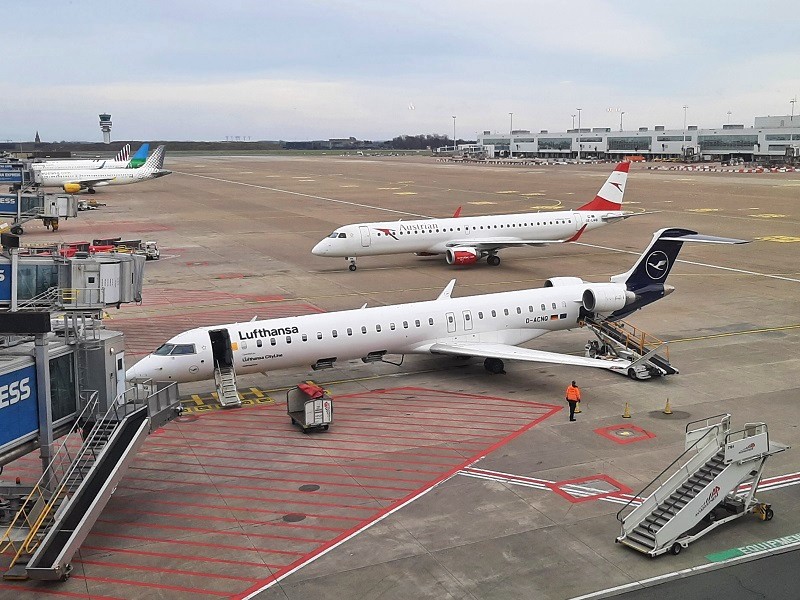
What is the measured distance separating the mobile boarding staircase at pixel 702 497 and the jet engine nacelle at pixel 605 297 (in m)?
14.3

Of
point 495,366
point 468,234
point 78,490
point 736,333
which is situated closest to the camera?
point 78,490

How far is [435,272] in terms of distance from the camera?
5628 centimetres

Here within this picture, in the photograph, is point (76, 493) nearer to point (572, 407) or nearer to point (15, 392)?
point (15, 392)

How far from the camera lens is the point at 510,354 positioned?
3106 cm

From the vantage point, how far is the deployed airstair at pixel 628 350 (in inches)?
1244

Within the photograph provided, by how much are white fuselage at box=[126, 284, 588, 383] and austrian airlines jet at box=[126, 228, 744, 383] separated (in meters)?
0.04

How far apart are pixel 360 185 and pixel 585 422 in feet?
385

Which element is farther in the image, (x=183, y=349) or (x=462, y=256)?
(x=462, y=256)

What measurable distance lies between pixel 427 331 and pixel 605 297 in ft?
26.8

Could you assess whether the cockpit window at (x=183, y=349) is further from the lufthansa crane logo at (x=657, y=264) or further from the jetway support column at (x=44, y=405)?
the lufthansa crane logo at (x=657, y=264)

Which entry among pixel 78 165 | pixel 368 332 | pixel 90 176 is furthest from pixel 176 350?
pixel 78 165

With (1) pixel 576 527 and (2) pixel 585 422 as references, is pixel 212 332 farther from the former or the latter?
(1) pixel 576 527

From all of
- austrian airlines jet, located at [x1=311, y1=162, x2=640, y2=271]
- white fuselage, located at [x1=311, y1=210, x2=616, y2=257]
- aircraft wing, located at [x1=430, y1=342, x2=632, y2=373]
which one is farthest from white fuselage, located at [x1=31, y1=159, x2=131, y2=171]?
aircraft wing, located at [x1=430, y1=342, x2=632, y2=373]

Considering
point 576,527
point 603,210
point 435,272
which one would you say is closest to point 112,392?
point 576,527
